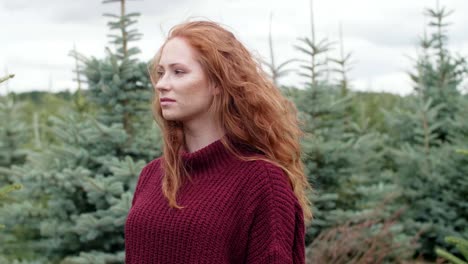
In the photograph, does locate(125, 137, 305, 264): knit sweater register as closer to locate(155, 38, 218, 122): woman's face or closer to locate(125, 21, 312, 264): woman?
locate(125, 21, 312, 264): woman

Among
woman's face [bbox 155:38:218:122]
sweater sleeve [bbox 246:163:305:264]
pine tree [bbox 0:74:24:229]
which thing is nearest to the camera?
sweater sleeve [bbox 246:163:305:264]

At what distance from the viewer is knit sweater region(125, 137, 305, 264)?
258 centimetres

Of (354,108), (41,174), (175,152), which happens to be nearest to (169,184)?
(175,152)

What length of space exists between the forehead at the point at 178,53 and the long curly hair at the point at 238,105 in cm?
2

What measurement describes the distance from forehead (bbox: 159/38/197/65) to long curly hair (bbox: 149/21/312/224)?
2cm

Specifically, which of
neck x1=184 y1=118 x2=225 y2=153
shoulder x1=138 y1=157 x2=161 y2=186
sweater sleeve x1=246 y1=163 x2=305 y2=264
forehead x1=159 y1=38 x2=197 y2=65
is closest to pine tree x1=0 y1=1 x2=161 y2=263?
shoulder x1=138 y1=157 x2=161 y2=186

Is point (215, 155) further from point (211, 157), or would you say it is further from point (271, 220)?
point (271, 220)

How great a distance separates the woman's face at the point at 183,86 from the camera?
2.66m

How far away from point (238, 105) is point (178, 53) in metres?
0.31

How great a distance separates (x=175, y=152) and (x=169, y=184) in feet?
0.54

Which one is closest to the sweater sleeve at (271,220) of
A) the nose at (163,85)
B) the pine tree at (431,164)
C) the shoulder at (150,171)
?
the nose at (163,85)

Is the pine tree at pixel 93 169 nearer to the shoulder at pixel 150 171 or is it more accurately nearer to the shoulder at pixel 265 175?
the shoulder at pixel 150 171

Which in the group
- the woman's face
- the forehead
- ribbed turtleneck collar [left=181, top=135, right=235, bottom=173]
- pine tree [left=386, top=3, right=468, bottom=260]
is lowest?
pine tree [left=386, top=3, right=468, bottom=260]

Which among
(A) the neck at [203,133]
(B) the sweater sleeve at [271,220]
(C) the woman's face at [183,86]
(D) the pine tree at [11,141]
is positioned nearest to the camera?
(B) the sweater sleeve at [271,220]
